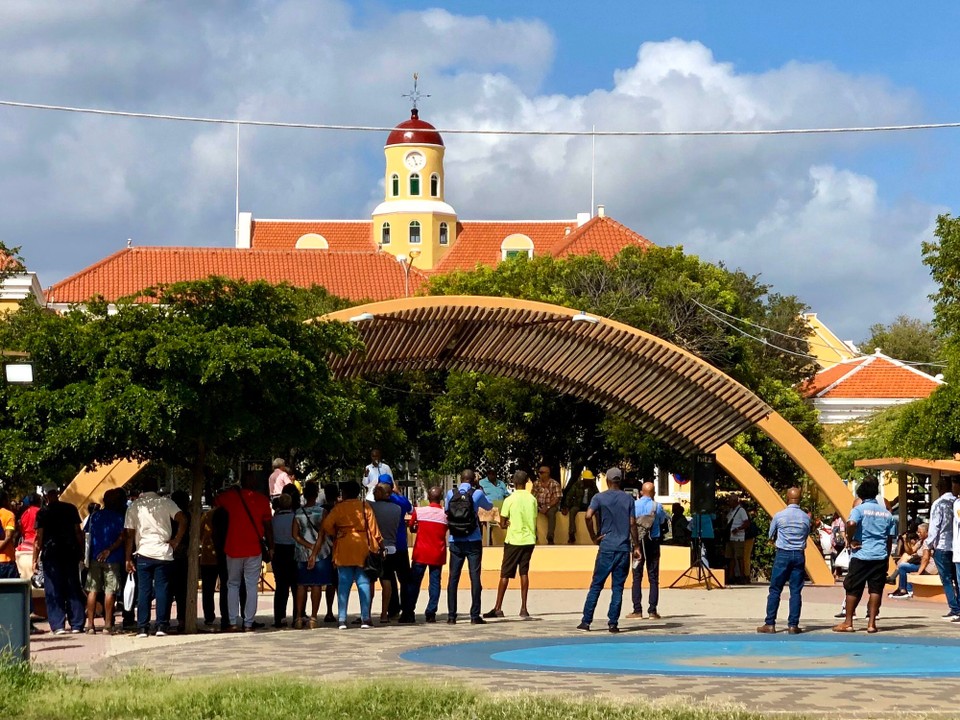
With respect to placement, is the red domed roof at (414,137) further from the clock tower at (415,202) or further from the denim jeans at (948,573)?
the denim jeans at (948,573)

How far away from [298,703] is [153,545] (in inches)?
276

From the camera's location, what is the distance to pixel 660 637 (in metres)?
17.2

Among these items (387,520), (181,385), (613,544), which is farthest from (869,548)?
(181,385)

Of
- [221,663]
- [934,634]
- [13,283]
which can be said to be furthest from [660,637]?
[13,283]

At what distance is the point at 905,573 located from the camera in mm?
24359

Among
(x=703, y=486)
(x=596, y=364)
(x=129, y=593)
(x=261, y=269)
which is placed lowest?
(x=129, y=593)

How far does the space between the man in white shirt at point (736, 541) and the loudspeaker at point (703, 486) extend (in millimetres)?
379

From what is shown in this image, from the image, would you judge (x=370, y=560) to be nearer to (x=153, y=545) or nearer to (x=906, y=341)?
(x=153, y=545)

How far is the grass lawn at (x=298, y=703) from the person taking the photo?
1023 cm

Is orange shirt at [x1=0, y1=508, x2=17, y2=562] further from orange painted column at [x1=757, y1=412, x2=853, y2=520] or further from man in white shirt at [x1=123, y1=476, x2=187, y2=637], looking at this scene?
orange painted column at [x1=757, y1=412, x2=853, y2=520]

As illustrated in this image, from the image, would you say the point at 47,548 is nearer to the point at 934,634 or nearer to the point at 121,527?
the point at 121,527

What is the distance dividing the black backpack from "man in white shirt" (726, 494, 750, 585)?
9.23 meters

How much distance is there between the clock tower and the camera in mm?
106562

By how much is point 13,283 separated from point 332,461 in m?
14.6
